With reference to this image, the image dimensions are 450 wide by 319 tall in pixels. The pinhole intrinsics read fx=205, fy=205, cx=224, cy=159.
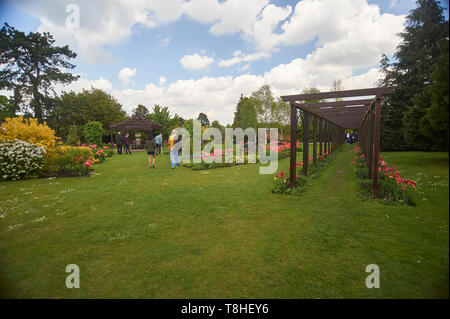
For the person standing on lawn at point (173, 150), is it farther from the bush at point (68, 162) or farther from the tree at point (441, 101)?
the tree at point (441, 101)

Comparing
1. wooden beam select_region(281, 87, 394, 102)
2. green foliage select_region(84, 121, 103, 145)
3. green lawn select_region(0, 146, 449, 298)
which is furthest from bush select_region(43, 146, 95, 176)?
green foliage select_region(84, 121, 103, 145)

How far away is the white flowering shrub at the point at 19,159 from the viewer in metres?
7.06

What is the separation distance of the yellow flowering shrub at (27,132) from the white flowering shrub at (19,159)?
28 centimetres

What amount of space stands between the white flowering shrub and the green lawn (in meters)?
2.85

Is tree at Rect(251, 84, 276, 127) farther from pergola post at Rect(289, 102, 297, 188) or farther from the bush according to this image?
pergola post at Rect(289, 102, 297, 188)

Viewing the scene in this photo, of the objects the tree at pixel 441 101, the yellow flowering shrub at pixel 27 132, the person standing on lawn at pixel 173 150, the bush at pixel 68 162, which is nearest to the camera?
the tree at pixel 441 101

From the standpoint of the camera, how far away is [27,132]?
763 cm

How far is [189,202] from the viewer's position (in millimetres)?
4824

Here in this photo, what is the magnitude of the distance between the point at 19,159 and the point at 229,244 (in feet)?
28.1

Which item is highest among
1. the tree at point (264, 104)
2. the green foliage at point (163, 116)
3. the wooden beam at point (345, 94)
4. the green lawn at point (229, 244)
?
the tree at point (264, 104)

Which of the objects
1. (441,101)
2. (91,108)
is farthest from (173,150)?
(91,108)

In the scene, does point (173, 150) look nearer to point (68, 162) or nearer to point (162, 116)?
point (68, 162)

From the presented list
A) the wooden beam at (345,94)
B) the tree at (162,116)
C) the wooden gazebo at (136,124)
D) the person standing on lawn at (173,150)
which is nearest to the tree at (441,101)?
the wooden beam at (345,94)

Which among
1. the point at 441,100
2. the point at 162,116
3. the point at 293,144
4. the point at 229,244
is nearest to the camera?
the point at 441,100
